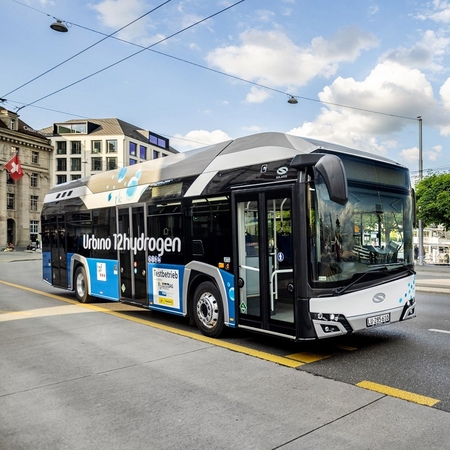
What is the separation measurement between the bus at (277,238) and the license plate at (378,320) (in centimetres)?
1

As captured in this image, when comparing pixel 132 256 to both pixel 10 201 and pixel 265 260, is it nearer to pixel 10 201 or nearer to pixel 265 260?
pixel 265 260

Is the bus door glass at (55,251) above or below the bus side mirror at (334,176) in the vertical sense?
below

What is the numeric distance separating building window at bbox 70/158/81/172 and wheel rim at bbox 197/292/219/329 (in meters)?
76.8

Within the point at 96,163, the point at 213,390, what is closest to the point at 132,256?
the point at 213,390

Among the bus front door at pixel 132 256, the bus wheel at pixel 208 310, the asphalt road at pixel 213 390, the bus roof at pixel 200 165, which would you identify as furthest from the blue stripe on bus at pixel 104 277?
the bus wheel at pixel 208 310

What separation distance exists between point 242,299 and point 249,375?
59.1 inches

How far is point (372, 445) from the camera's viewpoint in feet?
11.8

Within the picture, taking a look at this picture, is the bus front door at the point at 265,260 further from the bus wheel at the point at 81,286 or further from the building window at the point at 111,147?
the building window at the point at 111,147

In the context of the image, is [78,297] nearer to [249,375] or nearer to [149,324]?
[149,324]

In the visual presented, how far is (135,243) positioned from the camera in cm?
940

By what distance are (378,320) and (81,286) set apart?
8222 millimetres

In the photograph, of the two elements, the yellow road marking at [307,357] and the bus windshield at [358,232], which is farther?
the yellow road marking at [307,357]

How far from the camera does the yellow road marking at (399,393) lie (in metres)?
4.45

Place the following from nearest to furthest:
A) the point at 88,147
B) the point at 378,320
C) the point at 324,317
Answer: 1. the point at 324,317
2. the point at 378,320
3. the point at 88,147
